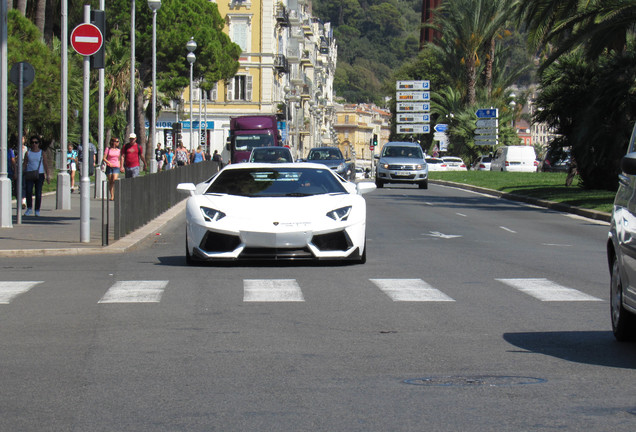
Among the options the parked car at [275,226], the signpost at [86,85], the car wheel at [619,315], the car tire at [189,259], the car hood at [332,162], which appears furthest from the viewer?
the car hood at [332,162]

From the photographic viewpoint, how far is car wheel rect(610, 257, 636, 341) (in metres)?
8.55

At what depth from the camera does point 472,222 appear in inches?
1001

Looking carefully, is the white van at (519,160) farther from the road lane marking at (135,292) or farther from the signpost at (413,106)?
the road lane marking at (135,292)

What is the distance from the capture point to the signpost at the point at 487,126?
6644cm

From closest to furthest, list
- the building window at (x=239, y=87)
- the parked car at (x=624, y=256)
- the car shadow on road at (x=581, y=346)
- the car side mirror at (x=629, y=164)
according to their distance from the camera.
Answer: the car side mirror at (x=629, y=164) → the car shadow on road at (x=581, y=346) → the parked car at (x=624, y=256) → the building window at (x=239, y=87)

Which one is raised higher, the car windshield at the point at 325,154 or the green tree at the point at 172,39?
the green tree at the point at 172,39

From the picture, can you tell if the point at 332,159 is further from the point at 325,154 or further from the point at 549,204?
the point at 549,204

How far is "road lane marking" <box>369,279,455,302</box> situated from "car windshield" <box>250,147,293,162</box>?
23.9 meters

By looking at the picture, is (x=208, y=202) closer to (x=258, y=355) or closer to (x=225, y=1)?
(x=258, y=355)

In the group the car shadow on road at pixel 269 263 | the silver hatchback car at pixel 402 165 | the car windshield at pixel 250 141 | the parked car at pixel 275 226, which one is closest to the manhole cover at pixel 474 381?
the parked car at pixel 275 226

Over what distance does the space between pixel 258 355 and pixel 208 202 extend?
6634mm

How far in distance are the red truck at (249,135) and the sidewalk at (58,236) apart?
3395 cm

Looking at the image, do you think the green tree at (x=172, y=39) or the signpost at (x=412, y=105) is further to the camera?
the signpost at (x=412, y=105)

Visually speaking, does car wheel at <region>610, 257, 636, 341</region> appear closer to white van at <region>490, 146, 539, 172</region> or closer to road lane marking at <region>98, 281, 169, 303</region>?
road lane marking at <region>98, 281, 169, 303</region>
